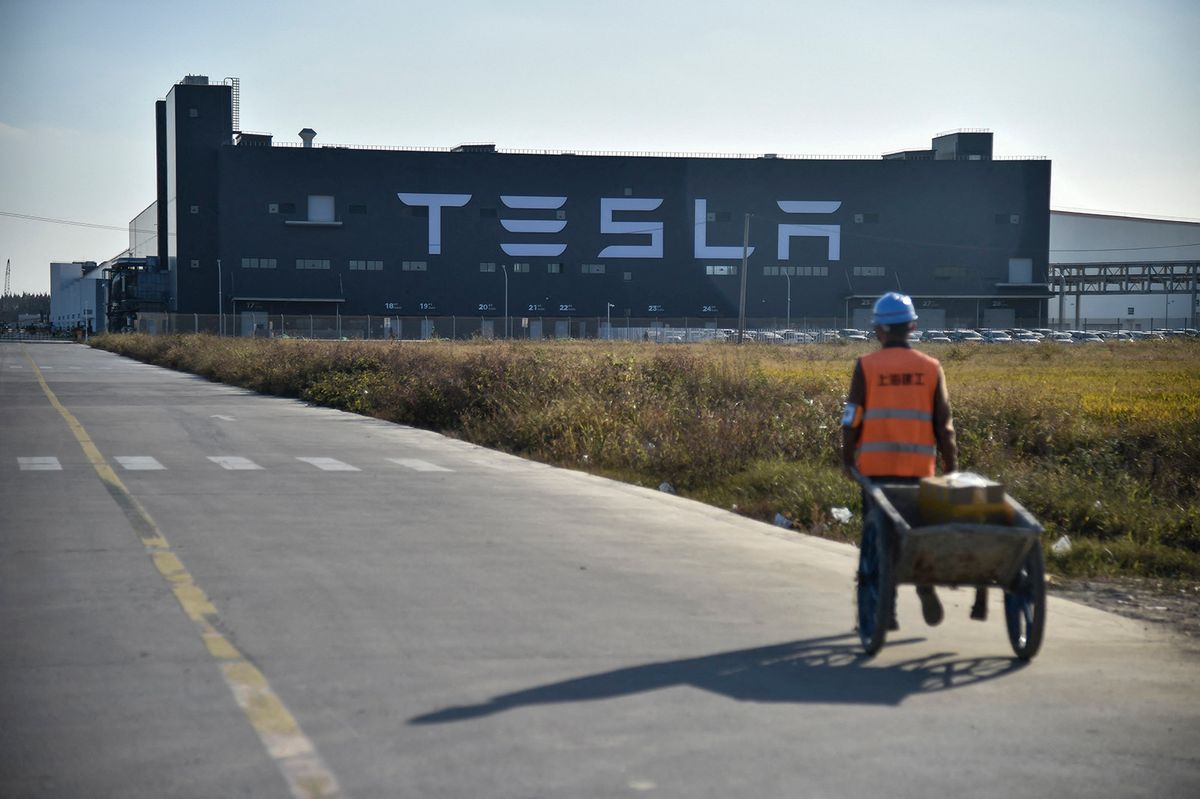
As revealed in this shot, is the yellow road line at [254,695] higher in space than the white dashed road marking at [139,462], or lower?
higher

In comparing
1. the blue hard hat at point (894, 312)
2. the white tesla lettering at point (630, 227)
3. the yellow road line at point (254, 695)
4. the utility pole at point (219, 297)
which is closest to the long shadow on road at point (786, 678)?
the yellow road line at point (254, 695)

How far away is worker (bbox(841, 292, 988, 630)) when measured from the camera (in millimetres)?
7543

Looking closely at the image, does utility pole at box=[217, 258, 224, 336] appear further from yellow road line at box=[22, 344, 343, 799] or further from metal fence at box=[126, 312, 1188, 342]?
yellow road line at box=[22, 344, 343, 799]

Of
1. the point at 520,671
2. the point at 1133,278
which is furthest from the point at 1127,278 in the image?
the point at 520,671

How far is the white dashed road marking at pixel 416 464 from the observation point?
57.2 ft

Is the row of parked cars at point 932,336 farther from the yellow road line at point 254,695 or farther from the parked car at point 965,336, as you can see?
the yellow road line at point 254,695

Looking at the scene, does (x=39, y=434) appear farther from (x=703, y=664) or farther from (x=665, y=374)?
(x=703, y=664)

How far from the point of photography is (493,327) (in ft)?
323

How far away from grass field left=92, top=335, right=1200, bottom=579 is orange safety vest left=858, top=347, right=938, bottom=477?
3.97m

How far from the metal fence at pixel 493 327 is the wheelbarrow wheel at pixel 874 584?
263ft

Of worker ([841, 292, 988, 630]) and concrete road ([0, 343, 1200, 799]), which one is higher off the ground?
worker ([841, 292, 988, 630])

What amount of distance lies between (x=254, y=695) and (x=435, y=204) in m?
97.6

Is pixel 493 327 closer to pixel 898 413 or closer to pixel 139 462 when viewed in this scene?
pixel 139 462

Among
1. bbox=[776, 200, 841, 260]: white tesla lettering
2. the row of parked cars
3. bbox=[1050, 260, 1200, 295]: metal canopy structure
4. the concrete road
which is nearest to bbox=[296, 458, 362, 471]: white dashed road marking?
the concrete road
